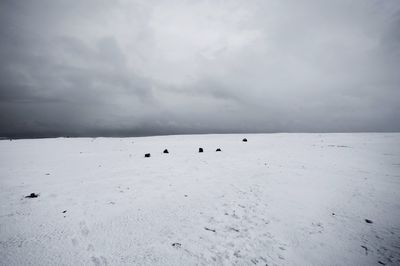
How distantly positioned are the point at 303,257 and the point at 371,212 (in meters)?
3.57

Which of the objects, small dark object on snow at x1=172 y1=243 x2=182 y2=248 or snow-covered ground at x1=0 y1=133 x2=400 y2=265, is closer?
snow-covered ground at x1=0 y1=133 x2=400 y2=265

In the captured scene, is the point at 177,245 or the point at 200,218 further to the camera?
the point at 200,218

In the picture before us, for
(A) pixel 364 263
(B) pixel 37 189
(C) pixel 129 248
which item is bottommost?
(A) pixel 364 263

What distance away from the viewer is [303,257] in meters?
3.99

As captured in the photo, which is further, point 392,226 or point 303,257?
point 392,226

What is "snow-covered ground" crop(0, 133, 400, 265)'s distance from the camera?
3959 mm

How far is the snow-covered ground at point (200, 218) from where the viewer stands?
3.96 meters

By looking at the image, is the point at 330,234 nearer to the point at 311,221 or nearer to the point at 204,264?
the point at 311,221

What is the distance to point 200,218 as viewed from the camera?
536 centimetres

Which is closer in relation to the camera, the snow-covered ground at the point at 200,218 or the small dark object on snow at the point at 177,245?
the snow-covered ground at the point at 200,218

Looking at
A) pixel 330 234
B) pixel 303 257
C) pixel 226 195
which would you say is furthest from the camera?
pixel 226 195

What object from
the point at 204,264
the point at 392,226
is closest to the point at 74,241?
the point at 204,264

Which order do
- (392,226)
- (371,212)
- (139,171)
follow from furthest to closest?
(139,171) < (371,212) < (392,226)

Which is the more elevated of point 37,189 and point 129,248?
point 37,189
